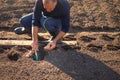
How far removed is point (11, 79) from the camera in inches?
161

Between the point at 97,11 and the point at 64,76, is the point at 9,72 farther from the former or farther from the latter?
the point at 97,11

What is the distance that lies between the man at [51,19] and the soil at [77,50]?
34cm

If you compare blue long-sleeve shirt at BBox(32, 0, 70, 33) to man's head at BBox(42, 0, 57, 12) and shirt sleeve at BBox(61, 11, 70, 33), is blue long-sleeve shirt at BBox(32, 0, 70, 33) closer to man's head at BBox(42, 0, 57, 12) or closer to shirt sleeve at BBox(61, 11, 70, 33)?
shirt sleeve at BBox(61, 11, 70, 33)

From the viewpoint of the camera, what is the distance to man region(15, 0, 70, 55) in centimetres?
440

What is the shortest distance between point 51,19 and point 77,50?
0.77 metres

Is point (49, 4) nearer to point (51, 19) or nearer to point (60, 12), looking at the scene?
point (60, 12)

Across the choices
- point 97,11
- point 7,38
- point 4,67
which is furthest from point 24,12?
point 4,67

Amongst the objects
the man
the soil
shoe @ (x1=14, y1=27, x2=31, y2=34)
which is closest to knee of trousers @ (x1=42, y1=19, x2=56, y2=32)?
the man

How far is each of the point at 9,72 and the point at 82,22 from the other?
2.38 m

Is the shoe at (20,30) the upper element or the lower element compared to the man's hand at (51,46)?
upper

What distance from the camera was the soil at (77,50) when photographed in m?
4.27

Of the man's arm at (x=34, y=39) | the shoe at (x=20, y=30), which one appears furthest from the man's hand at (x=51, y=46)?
the shoe at (x=20, y=30)

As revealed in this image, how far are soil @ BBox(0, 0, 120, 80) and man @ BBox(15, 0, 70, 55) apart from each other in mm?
338

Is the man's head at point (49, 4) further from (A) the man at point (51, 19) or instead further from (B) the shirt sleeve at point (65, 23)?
(B) the shirt sleeve at point (65, 23)
